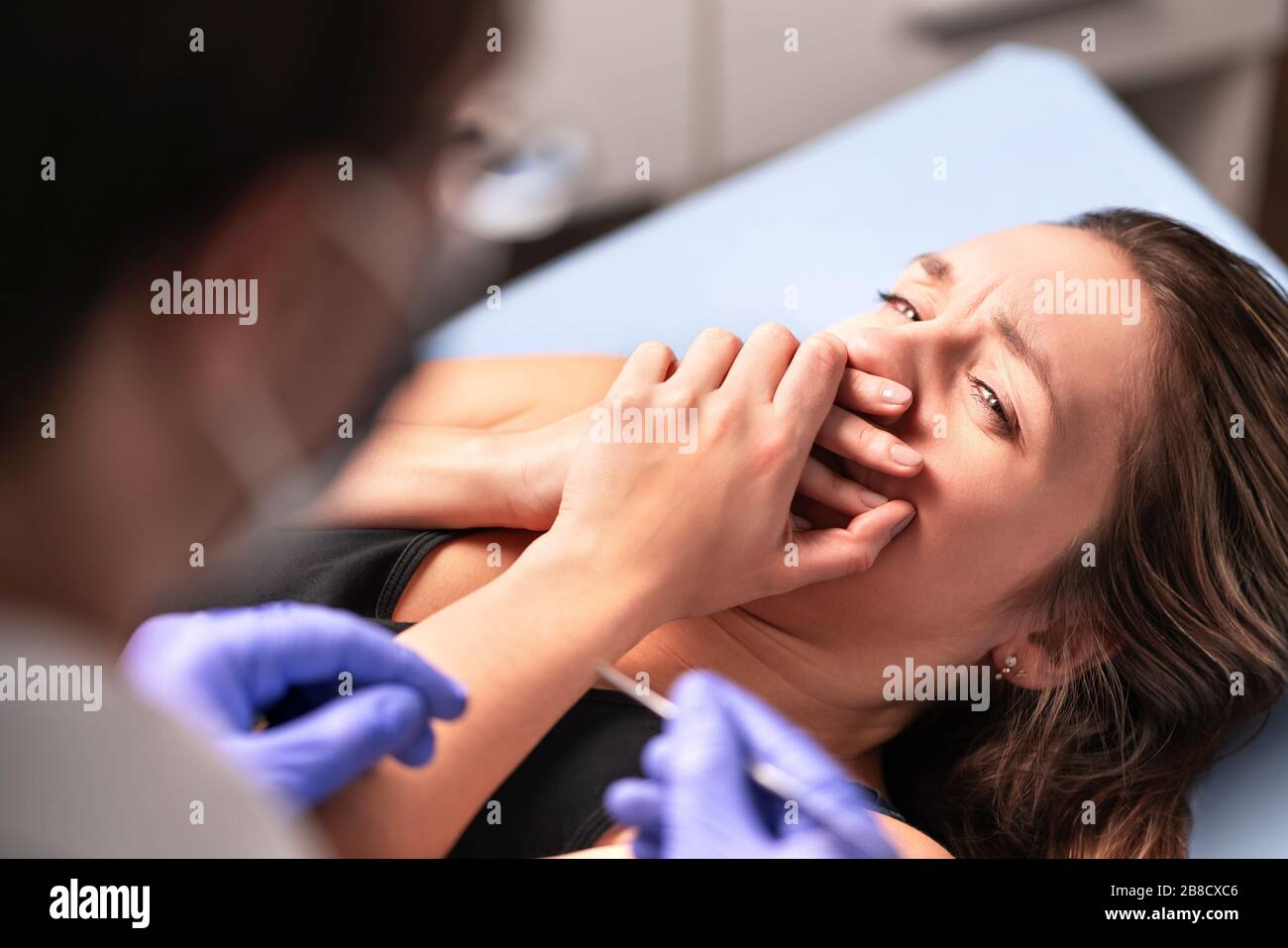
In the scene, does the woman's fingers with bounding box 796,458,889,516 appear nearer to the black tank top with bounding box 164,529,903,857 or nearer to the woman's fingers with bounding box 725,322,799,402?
the woman's fingers with bounding box 725,322,799,402

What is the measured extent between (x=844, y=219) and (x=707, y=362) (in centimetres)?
61

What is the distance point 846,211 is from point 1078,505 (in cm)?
62

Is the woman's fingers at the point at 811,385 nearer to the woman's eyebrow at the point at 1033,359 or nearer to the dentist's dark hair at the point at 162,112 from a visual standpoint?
the woman's eyebrow at the point at 1033,359

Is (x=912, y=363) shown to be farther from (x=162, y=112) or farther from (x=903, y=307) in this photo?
(x=162, y=112)

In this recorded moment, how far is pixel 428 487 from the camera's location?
96 cm

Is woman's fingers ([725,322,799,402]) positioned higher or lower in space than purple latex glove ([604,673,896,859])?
higher

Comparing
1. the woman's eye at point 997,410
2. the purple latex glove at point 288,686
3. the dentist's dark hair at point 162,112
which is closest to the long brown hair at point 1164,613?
the woman's eye at point 997,410

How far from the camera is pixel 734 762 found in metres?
0.61

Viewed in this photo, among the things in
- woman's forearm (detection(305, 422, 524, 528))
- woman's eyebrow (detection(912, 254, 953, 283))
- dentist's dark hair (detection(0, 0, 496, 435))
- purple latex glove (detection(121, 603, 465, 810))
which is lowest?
purple latex glove (detection(121, 603, 465, 810))

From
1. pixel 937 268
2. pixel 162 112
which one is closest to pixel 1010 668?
pixel 937 268

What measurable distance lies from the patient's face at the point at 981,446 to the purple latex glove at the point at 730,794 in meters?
0.23

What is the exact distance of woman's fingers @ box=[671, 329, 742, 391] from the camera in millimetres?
827

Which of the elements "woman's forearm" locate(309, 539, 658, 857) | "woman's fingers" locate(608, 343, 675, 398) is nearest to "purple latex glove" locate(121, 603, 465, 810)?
"woman's forearm" locate(309, 539, 658, 857)

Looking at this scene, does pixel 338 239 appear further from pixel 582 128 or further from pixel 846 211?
pixel 582 128
